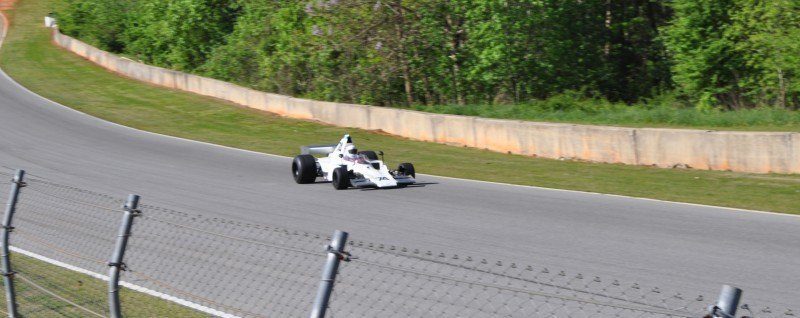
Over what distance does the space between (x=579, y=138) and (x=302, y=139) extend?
8064 mm

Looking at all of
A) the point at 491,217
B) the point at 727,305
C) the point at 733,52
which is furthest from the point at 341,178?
the point at 733,52

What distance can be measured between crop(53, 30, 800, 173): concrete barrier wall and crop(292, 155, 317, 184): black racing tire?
5.79m

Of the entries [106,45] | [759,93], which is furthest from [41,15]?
[759,93]

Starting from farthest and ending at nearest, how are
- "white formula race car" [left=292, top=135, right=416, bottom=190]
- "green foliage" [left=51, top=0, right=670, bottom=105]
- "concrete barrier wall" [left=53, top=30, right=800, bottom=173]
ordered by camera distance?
1. "green foliage" [left=51, top=0, right=670, bottom=105]
2. "concrete barrier wall" [left=53, top=30, right=800, bottom=173]
3. "white formula race car" [left=292, top=135, right=416, bottom=190]

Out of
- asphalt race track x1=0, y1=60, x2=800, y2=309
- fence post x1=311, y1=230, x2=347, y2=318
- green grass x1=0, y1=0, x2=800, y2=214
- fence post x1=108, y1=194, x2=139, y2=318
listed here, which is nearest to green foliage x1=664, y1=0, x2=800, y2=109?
green grass x1=0, y1=0, x2=800, y2=214

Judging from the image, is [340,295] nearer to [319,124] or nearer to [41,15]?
[319,124]

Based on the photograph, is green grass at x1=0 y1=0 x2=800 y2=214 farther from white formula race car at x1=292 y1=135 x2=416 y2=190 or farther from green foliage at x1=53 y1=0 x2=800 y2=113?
green foliage at x1=53 y1=0 x2=800 y2=113

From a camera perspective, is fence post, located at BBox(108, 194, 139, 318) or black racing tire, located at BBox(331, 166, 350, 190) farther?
black racing tire, located at BBox(331, 166, 350, 190)

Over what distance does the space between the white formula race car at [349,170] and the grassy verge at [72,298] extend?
708 cm

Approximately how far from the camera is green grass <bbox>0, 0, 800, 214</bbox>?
1623 centimetres

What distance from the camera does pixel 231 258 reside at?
34.9 feet

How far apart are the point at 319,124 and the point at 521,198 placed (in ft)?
43.2

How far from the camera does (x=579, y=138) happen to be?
2033cm

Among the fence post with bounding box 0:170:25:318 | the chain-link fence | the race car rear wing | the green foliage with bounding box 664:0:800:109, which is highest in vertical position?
the green foliage with bounding box 664:0:800:109
